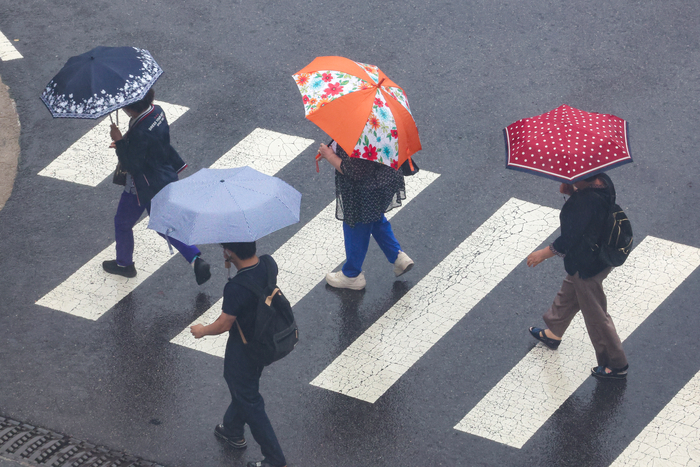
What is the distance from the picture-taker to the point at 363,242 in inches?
289

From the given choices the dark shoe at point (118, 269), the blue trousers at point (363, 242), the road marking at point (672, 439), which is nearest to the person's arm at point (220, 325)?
the blue trousers at point (363, 242)

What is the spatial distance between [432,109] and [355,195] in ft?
9.76

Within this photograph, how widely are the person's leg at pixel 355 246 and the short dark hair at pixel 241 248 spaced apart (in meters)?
2.03

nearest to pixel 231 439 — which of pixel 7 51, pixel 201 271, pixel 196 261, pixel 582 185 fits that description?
pixel 201 271

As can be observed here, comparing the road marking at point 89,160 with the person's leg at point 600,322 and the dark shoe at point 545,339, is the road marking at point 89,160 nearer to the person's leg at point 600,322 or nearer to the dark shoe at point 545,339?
the dark shoe at point 545,339

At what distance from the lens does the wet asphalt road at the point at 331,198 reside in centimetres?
650

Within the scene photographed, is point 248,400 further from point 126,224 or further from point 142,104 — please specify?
point 142,104

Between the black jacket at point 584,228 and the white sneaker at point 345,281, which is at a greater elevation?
the black jacket at point 584,228

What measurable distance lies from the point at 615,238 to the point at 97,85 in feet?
13.3

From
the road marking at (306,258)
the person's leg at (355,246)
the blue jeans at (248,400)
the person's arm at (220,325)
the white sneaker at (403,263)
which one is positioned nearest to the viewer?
the person's arm at (220,325)

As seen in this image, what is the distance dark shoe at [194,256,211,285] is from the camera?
743 cm

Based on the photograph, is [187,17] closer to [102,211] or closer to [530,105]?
[102,211]

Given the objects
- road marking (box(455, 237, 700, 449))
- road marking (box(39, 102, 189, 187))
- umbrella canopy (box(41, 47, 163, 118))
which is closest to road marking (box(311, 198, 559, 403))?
road marking (box(455, 237, 700, 449))

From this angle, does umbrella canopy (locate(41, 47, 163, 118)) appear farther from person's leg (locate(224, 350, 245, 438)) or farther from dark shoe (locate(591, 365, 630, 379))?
dark shoe (locate(591, 365, 630, 379))
